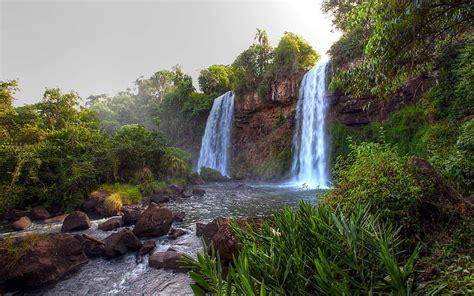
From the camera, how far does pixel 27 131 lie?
1449 cm

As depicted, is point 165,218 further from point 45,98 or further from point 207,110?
point 207,110

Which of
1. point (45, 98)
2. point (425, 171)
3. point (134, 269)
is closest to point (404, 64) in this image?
point (425, 171)

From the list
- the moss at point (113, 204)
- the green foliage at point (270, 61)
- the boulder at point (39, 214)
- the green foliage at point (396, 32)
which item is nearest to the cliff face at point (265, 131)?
the green foliage at point (270, 61)

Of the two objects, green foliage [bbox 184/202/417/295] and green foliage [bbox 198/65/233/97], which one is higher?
green foliage [bbox 198/65/233/97]

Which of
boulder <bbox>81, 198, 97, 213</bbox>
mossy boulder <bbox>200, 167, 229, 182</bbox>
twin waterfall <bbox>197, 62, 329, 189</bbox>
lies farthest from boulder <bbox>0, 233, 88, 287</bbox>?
mossy boulder <bbox>200, 167, 229, 182</bbox>

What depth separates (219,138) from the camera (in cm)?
3078

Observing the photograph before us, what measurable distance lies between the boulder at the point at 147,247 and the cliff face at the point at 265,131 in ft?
58.3

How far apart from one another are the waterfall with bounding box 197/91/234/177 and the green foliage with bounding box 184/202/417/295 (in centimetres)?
2721

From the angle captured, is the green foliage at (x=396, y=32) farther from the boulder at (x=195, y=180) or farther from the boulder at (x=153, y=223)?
the boulder at (x=195, y=180)

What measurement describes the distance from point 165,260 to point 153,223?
2.58m

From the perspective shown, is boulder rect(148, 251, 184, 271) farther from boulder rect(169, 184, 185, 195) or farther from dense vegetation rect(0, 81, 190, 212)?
boulder rect(169, 184, 185, 195)

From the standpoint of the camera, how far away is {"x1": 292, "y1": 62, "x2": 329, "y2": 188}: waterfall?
20844 mm

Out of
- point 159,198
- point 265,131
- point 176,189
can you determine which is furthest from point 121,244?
point 265,131

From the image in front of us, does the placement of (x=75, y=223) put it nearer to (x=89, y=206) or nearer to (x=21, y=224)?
(x=21, y=224)
